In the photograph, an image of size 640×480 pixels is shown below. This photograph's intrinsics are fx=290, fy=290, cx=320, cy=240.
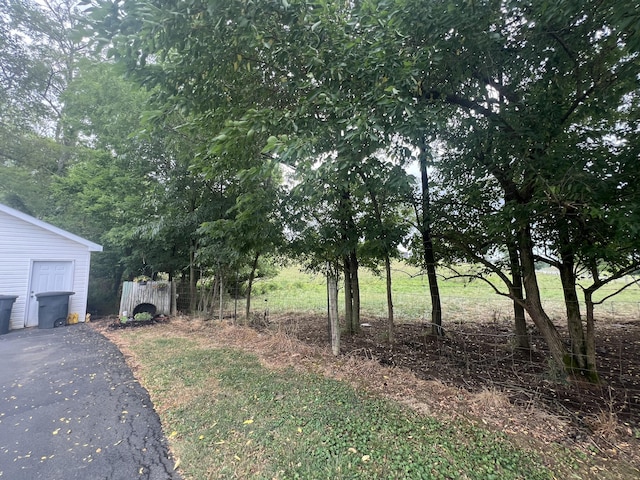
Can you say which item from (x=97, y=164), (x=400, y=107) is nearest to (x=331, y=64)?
(x=400, y=107)

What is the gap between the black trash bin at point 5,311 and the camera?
6.71m

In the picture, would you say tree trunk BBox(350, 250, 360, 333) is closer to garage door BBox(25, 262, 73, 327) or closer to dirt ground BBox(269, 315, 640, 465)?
dirt ground BBox(269, 315, 640, 465)

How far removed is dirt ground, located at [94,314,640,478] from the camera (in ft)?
8.32

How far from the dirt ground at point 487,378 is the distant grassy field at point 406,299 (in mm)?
1268

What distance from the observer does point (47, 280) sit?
7.89 metres

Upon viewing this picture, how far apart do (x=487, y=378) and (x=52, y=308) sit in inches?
384

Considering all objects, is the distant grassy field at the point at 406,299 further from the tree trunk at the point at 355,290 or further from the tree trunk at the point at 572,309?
the tree trunk at the point at 572,309

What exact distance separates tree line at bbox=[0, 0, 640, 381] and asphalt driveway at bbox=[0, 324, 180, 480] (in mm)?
2556

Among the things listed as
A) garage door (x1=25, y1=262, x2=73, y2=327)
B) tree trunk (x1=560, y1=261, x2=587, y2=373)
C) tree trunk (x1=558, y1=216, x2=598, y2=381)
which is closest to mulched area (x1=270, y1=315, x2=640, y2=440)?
tree trunk (x1=558, y1=216, x2=598, y2=381)

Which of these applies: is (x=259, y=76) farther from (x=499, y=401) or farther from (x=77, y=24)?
(x=499, y=401)

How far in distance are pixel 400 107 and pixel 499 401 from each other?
3.01 metres

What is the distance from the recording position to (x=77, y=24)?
223cm

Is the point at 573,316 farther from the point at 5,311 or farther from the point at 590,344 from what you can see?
the point at 5,311

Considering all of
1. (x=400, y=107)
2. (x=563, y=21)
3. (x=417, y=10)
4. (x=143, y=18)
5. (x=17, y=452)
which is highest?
(x=417, y=10)
